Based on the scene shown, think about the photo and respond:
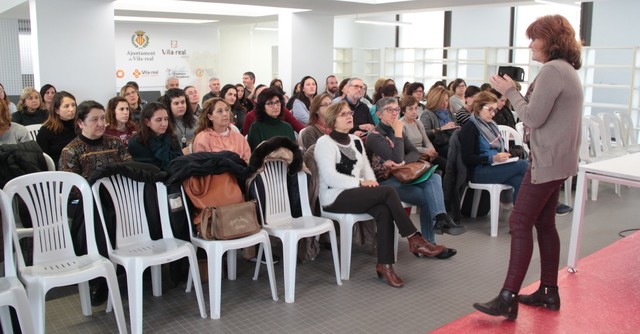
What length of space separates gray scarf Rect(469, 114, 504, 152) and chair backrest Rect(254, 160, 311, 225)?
186 centimetres

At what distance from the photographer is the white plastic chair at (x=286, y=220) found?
11.5ft

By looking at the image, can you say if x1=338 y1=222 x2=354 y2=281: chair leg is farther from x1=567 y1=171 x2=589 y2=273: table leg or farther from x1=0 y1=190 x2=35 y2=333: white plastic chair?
x1=0 y1=190 x2=35 y2=333: white plastic chair

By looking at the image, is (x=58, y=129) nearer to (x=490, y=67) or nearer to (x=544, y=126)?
(x=544, y=126)

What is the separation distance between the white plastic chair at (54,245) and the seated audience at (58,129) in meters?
1.54

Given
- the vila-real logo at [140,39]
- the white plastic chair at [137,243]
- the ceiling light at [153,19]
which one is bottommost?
the white plastic chair at [137,243]

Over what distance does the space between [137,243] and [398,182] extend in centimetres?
200

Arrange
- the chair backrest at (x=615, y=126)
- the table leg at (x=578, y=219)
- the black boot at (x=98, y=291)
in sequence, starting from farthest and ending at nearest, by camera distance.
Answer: the chair backrest at (x=615, y=126), the table leg at (x=578, y=219), the black boot at (x=98, y=291)

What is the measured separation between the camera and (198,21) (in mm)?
13258

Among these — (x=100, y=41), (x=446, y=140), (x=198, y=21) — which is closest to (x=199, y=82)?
(x=198, y=21)

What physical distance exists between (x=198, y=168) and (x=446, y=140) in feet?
10.2

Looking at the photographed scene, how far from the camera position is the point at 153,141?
3867 mm

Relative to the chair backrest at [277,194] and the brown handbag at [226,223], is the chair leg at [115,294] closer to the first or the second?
the brown handbag at [226,223]

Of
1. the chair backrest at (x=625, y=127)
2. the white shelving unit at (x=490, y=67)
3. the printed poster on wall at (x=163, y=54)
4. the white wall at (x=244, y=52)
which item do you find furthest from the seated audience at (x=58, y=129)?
the white wall at (x=244, y=52)

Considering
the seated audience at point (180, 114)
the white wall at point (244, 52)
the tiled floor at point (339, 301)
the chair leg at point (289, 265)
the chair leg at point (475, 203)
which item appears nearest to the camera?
the tiled floor at point (339, 301)
